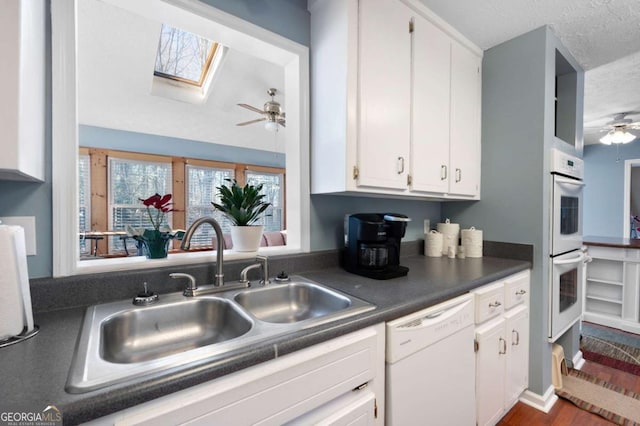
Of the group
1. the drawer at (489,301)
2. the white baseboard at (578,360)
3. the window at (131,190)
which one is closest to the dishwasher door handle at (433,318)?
the drawer at (489,301)

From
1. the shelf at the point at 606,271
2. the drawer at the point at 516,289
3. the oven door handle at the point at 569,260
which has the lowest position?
the shelf at the point at 606,271

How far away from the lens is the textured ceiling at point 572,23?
61.2 inches

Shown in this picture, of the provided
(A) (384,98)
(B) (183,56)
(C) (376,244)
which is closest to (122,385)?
(C) (376,244)

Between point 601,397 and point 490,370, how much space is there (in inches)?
43.7

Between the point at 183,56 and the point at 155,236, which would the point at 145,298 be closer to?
the point at 155,236

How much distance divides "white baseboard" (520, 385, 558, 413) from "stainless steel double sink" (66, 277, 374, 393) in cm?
161

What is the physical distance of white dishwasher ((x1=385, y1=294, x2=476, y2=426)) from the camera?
99 centimetres

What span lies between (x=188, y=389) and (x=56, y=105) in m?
1.03

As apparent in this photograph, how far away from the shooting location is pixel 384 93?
142cm

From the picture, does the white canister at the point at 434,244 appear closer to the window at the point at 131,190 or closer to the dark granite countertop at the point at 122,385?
the dark granite countertop at the point at 122,385

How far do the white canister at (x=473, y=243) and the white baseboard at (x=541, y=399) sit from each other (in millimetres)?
901

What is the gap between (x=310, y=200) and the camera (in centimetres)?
156

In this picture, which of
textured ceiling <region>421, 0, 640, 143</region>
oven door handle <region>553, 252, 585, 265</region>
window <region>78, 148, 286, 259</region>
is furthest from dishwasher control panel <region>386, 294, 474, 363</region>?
window <region>78, 148, 286, 259</region>

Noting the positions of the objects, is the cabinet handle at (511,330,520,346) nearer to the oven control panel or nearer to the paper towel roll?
the oven control panel
